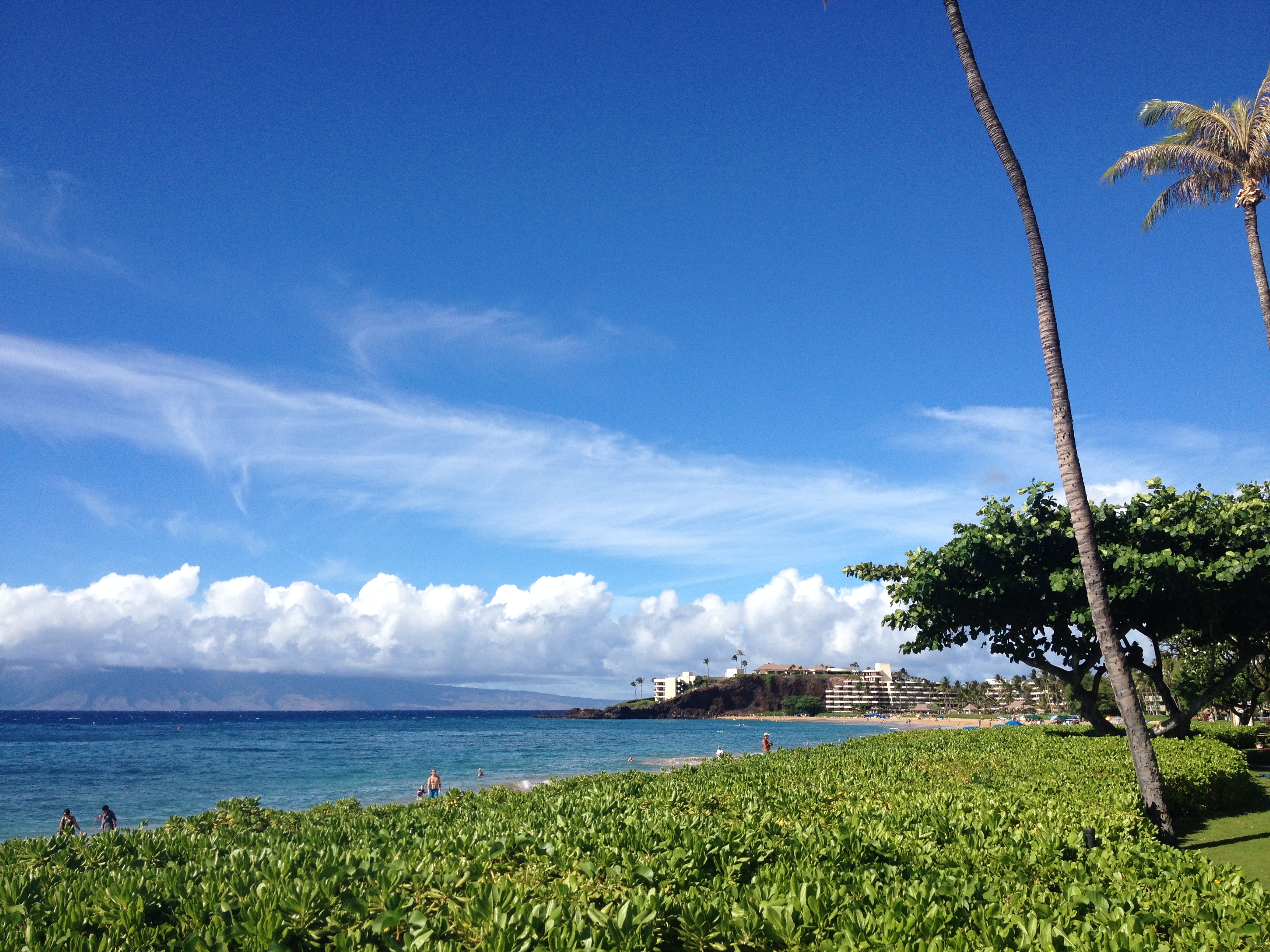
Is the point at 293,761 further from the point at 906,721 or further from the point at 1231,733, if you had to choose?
the point at 906,721

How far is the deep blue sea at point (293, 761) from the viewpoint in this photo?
131 ft

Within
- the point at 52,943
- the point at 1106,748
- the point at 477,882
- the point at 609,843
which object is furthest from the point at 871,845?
the point at 1106,748

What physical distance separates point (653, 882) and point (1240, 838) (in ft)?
42.3

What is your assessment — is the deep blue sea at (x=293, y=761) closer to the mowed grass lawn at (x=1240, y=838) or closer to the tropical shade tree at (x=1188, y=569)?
the tropical shade tree at (x=1188, y=569)

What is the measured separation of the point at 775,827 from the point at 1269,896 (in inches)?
145

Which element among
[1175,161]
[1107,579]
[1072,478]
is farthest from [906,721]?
[1072,478]

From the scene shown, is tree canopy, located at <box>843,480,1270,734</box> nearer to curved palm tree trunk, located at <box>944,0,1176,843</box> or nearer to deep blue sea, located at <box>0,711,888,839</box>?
curved palm tree trunk, located at <box>944,0,1176,843</box>

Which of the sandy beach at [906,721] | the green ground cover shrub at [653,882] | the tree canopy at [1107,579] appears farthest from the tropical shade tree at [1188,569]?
the sandy beach at [906,721]

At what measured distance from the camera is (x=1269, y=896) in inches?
211

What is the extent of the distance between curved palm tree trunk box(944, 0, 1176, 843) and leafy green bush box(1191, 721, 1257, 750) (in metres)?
17.9

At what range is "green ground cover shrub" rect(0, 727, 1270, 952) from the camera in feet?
13.7

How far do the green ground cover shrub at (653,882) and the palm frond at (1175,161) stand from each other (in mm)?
16653

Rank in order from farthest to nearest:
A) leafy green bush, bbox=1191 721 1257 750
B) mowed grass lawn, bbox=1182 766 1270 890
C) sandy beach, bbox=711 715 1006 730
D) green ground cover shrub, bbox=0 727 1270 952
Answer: sandy beach, bbox=711 715 1006 730, leafy green bush, bbox=1191 721 1257 750, mowed grass lawn, bbox=1182 766 1270 890, green ground cover shrub, bbox=0 727 1270 952

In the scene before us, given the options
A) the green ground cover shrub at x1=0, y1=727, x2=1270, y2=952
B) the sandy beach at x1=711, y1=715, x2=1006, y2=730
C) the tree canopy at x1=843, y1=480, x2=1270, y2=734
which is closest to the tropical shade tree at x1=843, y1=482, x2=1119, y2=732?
the tree canopy at x1=843, y1=480, x2=1270, y2=734
